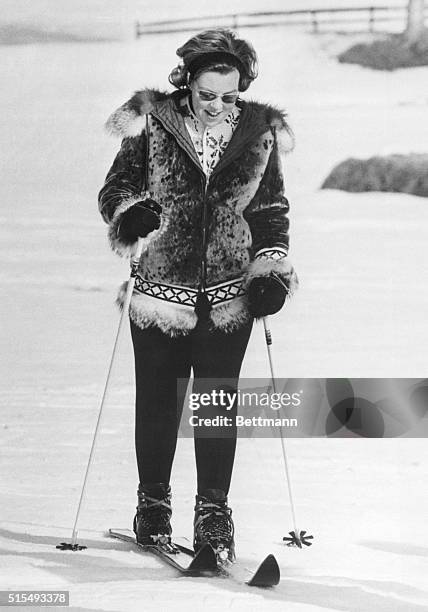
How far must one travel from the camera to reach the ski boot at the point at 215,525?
3500 mm

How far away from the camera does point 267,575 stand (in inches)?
138

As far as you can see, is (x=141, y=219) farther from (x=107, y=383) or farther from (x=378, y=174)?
(x=378, y=174)

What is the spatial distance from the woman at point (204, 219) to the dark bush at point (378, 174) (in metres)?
0.23

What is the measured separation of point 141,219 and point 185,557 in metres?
0.98

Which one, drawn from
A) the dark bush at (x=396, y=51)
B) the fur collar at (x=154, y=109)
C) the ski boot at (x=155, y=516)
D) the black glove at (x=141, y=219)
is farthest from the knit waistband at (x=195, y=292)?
the dark bush at (x=396, y=51)

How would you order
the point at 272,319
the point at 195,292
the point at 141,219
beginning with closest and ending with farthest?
1. the point at 141,219
2. the point at 195,292
3. the point at 272,319

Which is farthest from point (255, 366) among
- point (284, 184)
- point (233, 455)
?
point (284, 184)

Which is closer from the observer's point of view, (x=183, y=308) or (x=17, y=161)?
(x=183, y=308)

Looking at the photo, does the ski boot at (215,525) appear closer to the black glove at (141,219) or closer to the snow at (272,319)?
the snow at (272,319)

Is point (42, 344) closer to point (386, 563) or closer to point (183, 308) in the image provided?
point (183, 308)

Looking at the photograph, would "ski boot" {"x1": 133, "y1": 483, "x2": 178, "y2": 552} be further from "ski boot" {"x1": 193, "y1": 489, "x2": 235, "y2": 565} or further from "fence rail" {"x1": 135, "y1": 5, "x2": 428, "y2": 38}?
"fence rail" {"x1": 135, "y1": 5, "x2": 428, "y2": 38}

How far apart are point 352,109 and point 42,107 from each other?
94 cm

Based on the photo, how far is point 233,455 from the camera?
11.8 feet

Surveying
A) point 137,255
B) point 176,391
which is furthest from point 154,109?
point 176,391
